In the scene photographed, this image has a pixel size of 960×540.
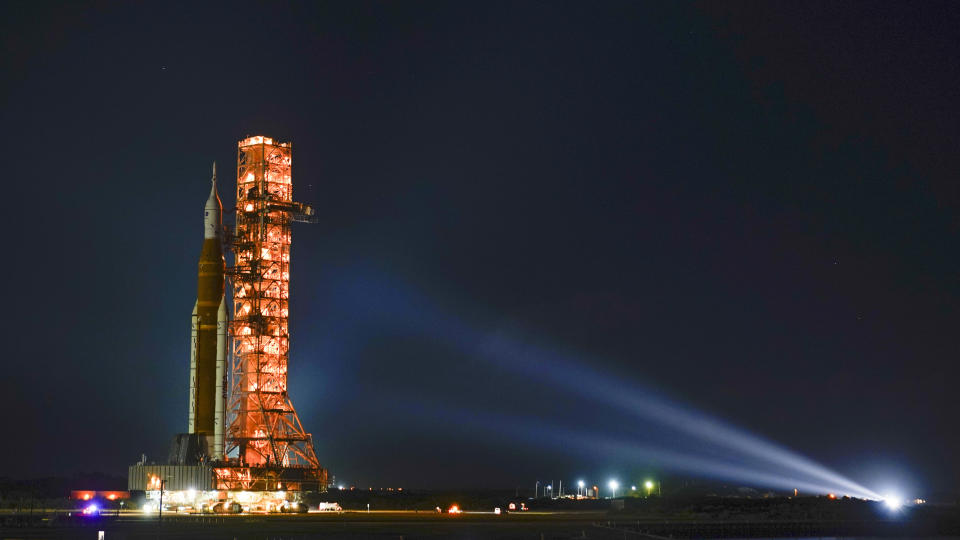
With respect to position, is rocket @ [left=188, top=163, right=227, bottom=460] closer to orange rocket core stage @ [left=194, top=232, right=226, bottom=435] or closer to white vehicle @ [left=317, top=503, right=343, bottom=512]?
orange rocket core stage @ [left=194, top=232, right=226, bottom=435]

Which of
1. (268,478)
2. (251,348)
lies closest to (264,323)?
(251,348)

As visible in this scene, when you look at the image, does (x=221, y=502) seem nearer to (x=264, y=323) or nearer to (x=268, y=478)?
(x=268, y=478)

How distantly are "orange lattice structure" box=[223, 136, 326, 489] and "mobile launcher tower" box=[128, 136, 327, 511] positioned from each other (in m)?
0.09

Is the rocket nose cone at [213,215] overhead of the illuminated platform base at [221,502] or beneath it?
overhead

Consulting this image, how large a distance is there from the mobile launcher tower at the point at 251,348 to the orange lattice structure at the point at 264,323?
9cm

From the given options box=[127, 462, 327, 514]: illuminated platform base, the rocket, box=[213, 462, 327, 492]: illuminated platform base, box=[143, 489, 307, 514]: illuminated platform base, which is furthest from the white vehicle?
the rocket

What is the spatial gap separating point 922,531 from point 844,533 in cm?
742

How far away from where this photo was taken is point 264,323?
10675 cm

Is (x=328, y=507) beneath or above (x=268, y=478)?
beneath

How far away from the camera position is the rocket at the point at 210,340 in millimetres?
103062

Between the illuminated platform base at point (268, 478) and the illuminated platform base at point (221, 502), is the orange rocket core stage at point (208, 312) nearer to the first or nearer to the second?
the illuminated platform base at point (268, 478)

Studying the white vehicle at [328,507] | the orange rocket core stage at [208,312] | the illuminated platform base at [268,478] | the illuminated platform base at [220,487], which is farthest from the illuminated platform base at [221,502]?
the orange rocket core stage at [208,312]

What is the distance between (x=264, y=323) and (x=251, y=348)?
2.56 m

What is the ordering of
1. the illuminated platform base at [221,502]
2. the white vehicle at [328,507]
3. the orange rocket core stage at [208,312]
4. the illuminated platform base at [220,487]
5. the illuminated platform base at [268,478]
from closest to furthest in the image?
1. the illuminated platform base at [221,502]
2. the illuminated platform base at [220,487]
3. the illuminated platform base at [268,478]
4. the white vehicle at [328,507]
5. the orange rocket core stage at [208,312]
